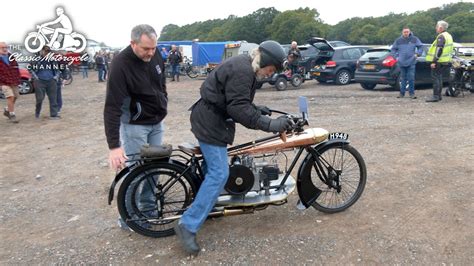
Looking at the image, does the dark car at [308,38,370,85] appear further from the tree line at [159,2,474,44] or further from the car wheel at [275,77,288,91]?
the tree line at [159,2,474,44]

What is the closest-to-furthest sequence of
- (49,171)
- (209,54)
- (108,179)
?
1. (108,179)
2. (49,171)
3. (209,54)

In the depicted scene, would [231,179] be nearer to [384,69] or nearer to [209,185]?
[209,185]

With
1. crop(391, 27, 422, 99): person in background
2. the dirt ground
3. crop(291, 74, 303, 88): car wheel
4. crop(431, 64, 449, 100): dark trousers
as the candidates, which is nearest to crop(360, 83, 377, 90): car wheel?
crop(391, 27, 422, 99): person in background

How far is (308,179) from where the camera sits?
3.88 metres

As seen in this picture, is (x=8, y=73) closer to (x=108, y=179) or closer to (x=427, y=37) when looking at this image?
(x=108, y=179)

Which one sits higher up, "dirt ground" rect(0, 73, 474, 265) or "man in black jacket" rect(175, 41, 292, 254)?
"man in black jacket" rect(175, 41, 292, 254)

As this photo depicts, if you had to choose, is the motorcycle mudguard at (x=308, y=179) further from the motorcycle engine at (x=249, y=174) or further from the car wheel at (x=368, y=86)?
the car wheel at (x=368, y=86)

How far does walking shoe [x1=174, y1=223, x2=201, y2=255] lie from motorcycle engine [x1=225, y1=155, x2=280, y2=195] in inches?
21.5

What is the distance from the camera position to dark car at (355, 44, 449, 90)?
39.7 feet

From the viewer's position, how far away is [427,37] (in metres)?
55.6

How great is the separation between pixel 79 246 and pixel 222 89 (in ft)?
6.45

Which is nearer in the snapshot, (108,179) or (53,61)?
(108,179)

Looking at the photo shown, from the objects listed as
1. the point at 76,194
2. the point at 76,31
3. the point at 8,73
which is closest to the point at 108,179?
the point at 76,194

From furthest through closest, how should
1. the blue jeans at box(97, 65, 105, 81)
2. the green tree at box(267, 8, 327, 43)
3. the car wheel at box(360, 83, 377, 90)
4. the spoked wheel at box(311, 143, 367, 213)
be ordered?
the green tree at box(267, 8, 327, 43) → the blue jeans at box(97, 65, 105, 81) → the car wheel at box(360, 83, 377, 90) → the spoked wheel at box(311, 143, 367, 213)
